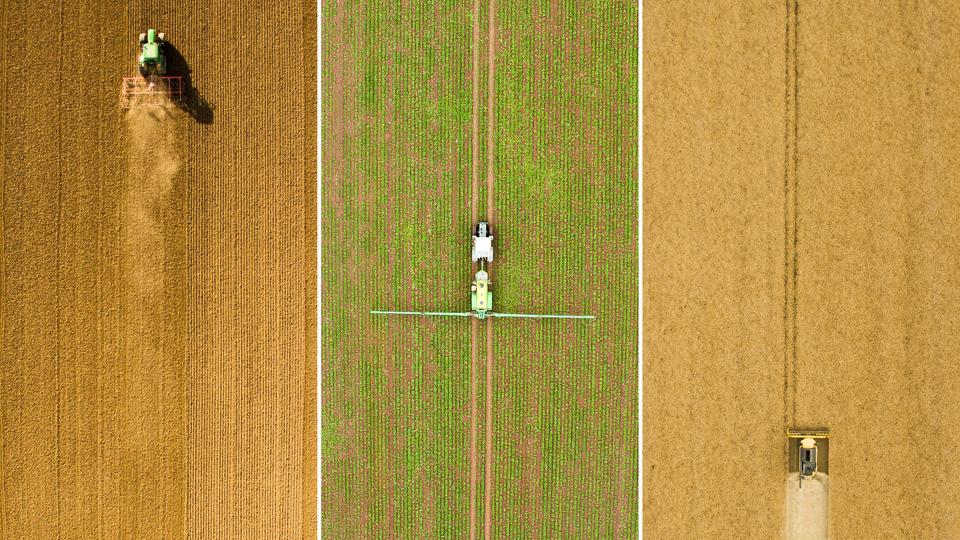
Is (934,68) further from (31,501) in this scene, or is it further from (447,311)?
(31,501)

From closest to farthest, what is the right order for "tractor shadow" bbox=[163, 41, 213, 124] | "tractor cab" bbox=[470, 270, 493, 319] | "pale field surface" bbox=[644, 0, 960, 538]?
"tractor cab" bbox=[470, 270, 493, 319] → "pale field surface" bbox=[644, 0, 960, 538] → "tractor shadow" bbox=[163, 41, 213, 124]

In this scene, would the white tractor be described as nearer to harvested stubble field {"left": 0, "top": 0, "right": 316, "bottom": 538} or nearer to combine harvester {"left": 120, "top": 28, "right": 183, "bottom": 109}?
harvested stubble field {"left": 0, "top": 0, "right": 316, "bottom": 538}

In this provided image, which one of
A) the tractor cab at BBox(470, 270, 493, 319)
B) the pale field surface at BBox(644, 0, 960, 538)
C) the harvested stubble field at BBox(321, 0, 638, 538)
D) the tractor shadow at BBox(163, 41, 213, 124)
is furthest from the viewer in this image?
the tractor shadow at BBox(163, 41, 213, 124)

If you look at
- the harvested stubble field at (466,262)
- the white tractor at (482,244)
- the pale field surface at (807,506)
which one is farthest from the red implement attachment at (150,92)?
the pale field surface at (807,506)

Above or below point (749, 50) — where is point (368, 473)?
below

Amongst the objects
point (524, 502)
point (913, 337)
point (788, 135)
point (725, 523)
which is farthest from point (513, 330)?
point (913, 337)

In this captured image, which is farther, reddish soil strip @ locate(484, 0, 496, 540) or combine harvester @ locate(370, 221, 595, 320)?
reddish soil strip @ locate(484, 0, 496, 540)

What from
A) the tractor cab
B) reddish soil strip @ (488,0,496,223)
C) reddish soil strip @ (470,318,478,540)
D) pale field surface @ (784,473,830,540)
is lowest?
pale field surface @ (784,473,830,540)

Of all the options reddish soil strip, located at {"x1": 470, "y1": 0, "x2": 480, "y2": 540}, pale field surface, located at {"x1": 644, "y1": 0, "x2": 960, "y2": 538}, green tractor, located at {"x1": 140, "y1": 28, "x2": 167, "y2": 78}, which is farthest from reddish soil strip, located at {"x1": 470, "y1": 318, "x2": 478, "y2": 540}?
green tractor, located at {"x1": 140, "y1": 28, "x2": 167, "y2": 78}

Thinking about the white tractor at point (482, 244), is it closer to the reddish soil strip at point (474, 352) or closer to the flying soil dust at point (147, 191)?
the reddish soil strip at point (474, 352)
